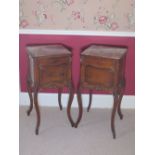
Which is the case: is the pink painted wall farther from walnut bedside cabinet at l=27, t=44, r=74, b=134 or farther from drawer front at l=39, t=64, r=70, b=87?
drawer front at l=39, t=64, r=70, b=87

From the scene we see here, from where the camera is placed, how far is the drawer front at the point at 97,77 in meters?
2.37

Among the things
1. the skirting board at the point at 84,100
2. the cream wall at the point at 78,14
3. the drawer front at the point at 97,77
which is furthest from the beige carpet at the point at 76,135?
the cream wall at the point at 78,14

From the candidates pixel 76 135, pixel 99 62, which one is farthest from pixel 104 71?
pixel 76 135

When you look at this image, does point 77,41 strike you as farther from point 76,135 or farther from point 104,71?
point 76,135

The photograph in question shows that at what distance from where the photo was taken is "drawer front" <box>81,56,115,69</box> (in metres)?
2.32

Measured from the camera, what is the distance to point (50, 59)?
93.8 inches

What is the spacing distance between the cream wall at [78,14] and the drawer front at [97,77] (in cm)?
66

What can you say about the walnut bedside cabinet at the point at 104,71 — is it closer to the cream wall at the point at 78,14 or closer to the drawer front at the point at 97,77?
the drawer front at the point at 97,77

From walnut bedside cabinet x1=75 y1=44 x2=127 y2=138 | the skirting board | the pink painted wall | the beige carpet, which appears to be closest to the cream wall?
the pink painted wall

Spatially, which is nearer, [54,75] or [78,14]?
[54,75]

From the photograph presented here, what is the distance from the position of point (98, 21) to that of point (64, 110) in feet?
3.21

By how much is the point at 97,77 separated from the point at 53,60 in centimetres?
39

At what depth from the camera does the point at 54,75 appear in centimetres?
245
